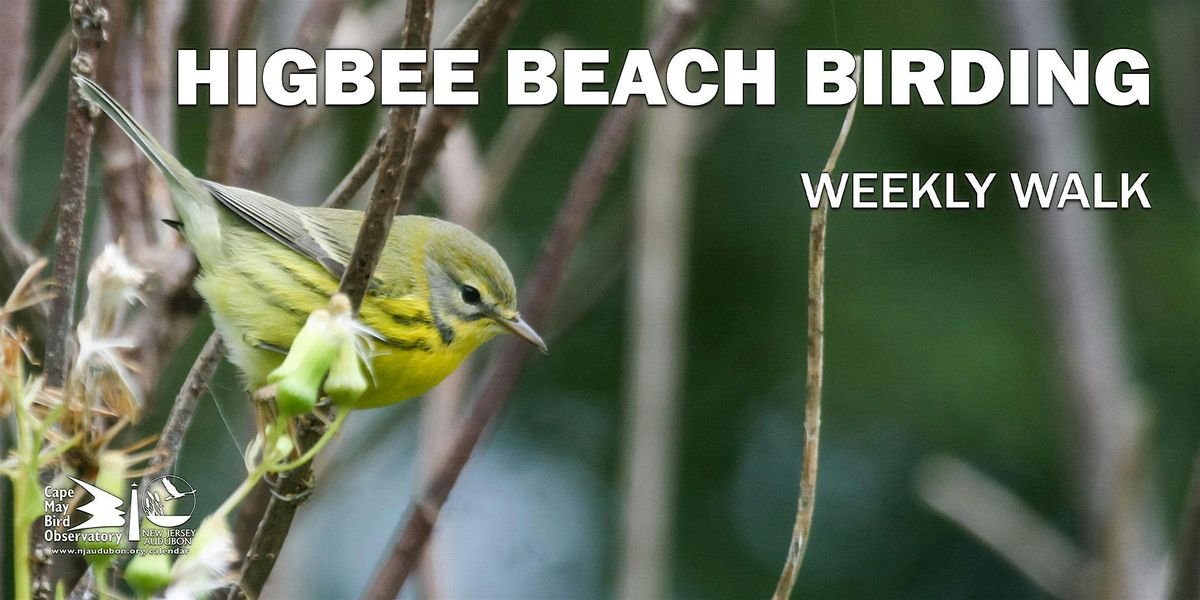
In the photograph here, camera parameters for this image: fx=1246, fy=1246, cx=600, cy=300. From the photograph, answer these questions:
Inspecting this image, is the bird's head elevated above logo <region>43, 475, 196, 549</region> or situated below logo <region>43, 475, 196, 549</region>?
above

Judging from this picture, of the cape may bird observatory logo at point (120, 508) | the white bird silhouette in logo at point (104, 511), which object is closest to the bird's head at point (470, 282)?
the cape may bird observatory logo at point (120, 508)

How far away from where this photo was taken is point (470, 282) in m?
3.54

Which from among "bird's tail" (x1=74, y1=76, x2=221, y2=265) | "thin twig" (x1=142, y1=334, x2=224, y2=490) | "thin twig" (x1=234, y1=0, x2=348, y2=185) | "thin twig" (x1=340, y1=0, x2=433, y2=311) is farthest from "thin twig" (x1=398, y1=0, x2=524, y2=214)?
"thin twig" (x1=340, y1=0, x2=433, y2=311)

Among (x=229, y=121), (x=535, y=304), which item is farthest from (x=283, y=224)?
(x=535, y=304)

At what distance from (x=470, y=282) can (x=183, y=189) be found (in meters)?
0.81

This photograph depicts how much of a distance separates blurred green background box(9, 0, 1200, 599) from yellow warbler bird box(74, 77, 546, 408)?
2.49 m

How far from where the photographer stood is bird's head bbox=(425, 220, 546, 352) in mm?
3475

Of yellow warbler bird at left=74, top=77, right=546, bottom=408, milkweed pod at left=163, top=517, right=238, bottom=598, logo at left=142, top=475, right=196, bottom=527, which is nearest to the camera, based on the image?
milkweed pod at left=163, top=517, right=238, bottom=598

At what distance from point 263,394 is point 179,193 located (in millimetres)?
1494

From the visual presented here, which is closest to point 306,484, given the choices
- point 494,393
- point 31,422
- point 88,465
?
point 494,393

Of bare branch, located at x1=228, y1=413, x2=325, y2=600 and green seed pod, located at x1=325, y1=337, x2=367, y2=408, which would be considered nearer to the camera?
green seed pod, located at x1=325, y1=337, x2=367, y2=408

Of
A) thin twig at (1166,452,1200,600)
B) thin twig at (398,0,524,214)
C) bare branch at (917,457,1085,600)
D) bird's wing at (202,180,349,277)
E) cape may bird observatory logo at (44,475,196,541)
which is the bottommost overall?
bare branch at (917,457,1085,600)

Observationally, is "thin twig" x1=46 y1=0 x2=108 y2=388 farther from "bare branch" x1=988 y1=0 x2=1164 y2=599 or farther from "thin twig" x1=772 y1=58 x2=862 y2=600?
"bare branch" x1=988 y1=0 x2=1164 y2=599

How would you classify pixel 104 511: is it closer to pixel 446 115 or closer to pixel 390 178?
pixel 390 178
